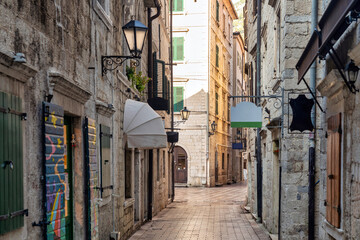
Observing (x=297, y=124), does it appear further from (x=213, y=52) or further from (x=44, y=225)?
(x=213, y=52)

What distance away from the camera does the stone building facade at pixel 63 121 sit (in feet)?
17.2

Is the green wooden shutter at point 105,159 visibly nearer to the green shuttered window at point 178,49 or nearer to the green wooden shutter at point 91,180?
the green wooden shutter at point 91,180

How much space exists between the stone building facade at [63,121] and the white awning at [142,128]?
23 centimetres

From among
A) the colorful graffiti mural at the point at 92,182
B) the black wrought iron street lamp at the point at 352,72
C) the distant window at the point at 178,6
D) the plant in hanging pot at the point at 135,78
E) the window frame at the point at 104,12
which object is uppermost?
the distant window at the point at 178,6

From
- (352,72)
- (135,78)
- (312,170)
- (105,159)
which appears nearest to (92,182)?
(105,159)

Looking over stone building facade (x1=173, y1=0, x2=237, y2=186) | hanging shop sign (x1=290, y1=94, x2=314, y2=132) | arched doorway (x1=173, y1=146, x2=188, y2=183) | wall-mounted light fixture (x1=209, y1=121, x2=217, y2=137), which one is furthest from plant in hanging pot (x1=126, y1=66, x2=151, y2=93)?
arched doorway (x1=173, y1=146, x2=188, y2=183)

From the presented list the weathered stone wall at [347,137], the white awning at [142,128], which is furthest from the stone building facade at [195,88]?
the weathered stone wall at [347,137]

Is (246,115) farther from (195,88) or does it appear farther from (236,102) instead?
(236,102)

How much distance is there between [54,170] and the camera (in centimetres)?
664

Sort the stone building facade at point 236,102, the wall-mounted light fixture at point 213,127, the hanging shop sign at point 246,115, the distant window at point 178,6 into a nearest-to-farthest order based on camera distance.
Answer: the hanging shop sign at point 246,115 < the wall-mounted light fixture at point 213,127 < the distant window at point 178,6 < the stone building facade at point 236,102

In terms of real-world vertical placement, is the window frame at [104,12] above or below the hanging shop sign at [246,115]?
above

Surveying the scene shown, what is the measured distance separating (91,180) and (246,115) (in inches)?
192

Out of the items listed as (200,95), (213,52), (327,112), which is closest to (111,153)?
(327,112)

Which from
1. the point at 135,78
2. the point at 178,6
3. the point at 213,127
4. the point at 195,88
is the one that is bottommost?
the point at 213,127
